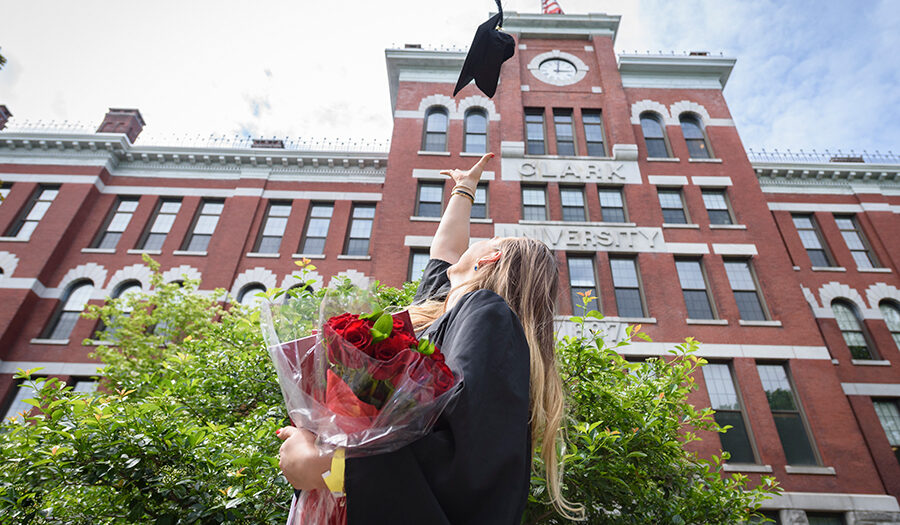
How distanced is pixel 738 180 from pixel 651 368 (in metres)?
14.2

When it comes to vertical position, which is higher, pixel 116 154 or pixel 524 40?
pixel 524 40

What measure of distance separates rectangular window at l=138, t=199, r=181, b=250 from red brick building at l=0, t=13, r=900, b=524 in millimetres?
85

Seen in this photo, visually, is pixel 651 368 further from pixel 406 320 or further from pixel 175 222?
pixel 175 222

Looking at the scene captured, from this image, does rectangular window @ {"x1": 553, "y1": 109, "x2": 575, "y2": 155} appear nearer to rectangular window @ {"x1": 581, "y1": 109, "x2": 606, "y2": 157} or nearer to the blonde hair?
rectangular window @ {"x1": 581, "y1": 109, "x2": 606, "y2": 157}

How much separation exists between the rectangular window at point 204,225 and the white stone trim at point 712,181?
773 inches

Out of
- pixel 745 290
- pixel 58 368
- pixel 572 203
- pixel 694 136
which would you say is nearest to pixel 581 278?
pixel 572 203

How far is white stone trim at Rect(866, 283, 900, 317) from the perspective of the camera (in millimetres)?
17031

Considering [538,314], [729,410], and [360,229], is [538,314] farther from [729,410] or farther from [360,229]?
[360,229]

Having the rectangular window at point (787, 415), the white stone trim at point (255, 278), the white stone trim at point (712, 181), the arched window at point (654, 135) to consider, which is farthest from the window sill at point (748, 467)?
the white stone trim at point (255, 278)

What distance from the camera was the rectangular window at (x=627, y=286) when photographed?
1495 centimetres

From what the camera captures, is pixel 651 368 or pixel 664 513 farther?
pixel 651 368

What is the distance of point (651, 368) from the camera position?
6586 mm

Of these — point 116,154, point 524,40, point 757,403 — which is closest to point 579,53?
point 524,40

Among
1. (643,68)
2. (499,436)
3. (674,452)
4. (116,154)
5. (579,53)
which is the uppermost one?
(579,53)
